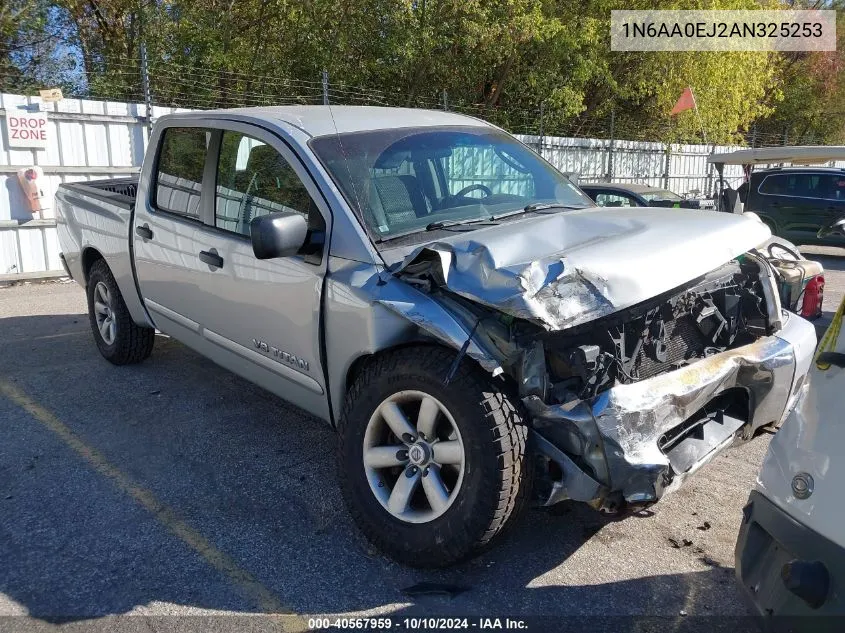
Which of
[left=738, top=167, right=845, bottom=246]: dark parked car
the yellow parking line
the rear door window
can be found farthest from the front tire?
the rear door window

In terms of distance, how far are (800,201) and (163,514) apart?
12220 millimetres

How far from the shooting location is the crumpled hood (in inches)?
106

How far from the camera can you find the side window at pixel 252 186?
Answer: 3.66 meters

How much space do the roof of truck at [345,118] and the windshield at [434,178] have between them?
0.07 m

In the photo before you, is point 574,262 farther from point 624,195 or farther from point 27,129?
point 27,129

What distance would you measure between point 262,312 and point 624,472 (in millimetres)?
1988

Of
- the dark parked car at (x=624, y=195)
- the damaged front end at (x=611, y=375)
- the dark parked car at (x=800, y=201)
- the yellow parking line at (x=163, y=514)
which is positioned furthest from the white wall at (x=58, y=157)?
the dark parked car at (x=800, y=201)

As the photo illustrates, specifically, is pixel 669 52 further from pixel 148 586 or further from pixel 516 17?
pixel 148 586

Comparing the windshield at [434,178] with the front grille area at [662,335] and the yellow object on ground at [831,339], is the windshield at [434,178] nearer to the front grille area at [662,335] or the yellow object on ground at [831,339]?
the front grille area at [662,335]

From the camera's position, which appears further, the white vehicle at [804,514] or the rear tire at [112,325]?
the rear tire at [112,325]

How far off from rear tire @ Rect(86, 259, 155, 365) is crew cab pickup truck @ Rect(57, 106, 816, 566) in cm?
123

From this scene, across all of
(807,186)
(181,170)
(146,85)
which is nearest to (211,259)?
(181,170)

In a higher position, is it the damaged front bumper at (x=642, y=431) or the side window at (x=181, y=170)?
the side window at (x=181, y=170)

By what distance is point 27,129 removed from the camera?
9.06m
